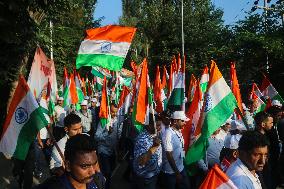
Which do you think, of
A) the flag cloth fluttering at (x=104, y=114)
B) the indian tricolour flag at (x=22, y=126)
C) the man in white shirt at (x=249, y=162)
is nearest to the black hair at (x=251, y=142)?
the man in white shirt at (x=249, y=162)

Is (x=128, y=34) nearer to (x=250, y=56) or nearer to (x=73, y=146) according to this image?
(x=73, y=146)

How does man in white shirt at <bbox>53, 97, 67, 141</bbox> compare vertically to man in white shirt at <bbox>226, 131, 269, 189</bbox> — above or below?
below

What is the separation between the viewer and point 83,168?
3434 mm

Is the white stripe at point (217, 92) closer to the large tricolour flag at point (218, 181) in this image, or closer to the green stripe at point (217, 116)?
the green stripe at point (217, 116)

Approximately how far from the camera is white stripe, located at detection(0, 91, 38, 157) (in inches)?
228

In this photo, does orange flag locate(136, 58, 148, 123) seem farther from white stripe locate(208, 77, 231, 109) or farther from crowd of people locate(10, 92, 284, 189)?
white stripe locate(208, 77, 231, 109)

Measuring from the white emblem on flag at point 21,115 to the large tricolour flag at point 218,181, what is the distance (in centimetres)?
268

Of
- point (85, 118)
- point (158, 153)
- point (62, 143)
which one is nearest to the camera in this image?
point (62, 143)

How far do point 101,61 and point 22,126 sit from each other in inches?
169

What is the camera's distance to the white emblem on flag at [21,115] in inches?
229

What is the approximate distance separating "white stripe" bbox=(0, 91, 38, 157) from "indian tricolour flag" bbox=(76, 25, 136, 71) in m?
3.80

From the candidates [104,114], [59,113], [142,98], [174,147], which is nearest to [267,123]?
[174,147]

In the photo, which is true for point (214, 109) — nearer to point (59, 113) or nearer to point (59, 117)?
point (59, 117)

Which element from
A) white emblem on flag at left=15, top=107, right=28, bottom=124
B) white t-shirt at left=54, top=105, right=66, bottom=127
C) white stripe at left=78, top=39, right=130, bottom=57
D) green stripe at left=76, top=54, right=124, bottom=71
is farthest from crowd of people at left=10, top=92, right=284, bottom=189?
white stripe at left=78, top=39, right=130, bottom=57
